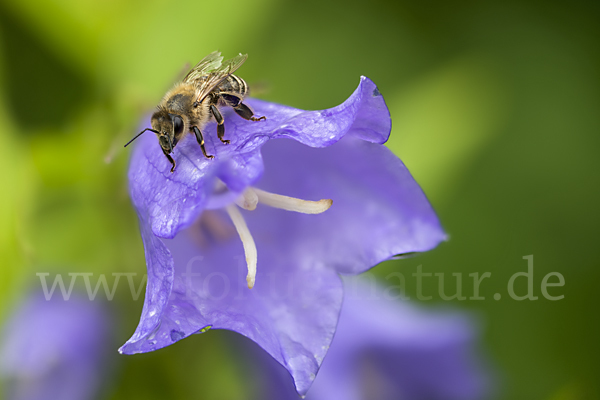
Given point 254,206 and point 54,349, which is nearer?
point 254,206

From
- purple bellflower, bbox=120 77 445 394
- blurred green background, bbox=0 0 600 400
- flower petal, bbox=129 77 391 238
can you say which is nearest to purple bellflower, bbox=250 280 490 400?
blurred green background, bbox=0 0 600 400

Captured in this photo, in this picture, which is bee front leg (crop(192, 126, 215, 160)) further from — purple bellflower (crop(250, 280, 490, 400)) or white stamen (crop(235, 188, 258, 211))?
purple bellflower (crop(250, 280, 490, 400))

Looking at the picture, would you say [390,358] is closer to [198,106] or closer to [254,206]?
[254,206]

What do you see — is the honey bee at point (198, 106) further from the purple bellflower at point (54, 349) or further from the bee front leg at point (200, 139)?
the purple bellflower at point (54, 349)

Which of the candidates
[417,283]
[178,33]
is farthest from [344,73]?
[417,283]

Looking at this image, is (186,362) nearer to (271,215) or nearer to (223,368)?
(223,368)

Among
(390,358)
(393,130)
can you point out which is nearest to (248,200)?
(390,358)

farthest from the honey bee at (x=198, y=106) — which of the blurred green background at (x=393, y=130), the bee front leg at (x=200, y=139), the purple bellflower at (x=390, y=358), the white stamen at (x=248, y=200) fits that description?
the purple bellflower at (x=390, y=358)
